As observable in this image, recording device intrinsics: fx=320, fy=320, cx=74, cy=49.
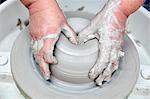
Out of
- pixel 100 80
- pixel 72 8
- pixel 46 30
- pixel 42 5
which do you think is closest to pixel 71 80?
pixel 100 80

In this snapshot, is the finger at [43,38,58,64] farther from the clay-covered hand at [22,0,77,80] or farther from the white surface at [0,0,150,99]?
the white surface at [0,0,150,99]

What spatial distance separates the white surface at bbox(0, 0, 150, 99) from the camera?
1.58 meters

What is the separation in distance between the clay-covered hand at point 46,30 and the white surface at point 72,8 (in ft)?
0.97

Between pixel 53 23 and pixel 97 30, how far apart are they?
0.64 feet

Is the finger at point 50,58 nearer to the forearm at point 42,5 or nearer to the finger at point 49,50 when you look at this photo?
the finger at point 49,50

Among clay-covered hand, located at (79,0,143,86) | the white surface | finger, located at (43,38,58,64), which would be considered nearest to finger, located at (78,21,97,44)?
clay-covered hand, located at (79,0,143,86)

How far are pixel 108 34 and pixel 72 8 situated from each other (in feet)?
2.14

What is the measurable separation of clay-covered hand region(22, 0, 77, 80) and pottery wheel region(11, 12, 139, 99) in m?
0.04

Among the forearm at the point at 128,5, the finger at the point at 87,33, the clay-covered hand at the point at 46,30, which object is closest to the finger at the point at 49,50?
the clay-covered hand at the point at 46,30

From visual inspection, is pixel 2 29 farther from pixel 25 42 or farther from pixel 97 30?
pixel 97 30

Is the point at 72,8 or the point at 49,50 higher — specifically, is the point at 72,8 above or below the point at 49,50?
below

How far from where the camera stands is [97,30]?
140 centimetres

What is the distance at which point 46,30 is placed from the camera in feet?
4.46

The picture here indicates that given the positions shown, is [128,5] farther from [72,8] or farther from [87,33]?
[72,8]
